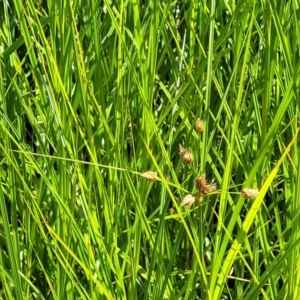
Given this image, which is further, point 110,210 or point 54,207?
point 54,207

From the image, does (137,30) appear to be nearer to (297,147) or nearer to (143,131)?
(143,131)

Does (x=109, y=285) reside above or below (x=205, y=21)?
below

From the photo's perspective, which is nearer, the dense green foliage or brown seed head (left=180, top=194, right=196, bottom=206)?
brown seed head (left=180, top=194, right=196, bottom=206)

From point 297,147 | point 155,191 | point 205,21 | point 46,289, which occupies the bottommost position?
point 46,289

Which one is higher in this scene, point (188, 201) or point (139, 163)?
point (188, 201)

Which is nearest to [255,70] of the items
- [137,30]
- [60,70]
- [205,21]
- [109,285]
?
[205,21]

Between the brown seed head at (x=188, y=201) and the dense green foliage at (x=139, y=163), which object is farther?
the dense green foliage at (x=139, y=163)

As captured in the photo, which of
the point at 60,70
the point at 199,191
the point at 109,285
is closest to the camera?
the point at 199,191

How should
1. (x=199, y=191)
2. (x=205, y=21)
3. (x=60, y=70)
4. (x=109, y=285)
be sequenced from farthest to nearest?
(x=205, y=21) → (x=60, y=70) → (x=109, y=285) → (x=199, y=191)

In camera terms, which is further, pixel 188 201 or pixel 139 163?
pixel 139 163
